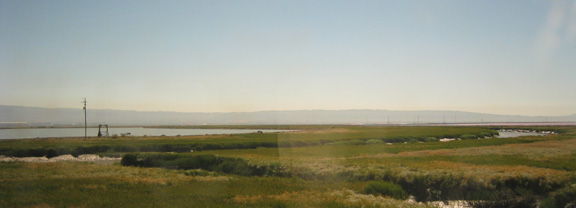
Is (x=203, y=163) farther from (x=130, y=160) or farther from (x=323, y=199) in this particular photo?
(x=323, y=199)

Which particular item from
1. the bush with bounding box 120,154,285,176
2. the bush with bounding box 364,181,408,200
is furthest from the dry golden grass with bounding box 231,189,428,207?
the bush with bounding box 120,154,285,176

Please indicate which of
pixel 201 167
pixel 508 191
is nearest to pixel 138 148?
pixel 201 167

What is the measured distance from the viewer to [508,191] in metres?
22.3

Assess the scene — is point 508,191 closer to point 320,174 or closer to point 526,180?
point 526,180

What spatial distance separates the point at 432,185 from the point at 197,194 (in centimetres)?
1479

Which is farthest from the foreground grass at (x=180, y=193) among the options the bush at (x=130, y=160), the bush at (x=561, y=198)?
the bush at (x=130, y=160)

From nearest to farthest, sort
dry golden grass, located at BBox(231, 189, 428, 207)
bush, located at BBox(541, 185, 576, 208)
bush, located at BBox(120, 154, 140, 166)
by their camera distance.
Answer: dry golden grass, located at BBox(231, 189, 428, 207) → bush, located at BBox(541, 185, 576, 208) → bush, located at BBox(120, 154, 140, 166)

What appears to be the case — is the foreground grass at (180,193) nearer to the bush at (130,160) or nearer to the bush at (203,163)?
the bush at (203,163)

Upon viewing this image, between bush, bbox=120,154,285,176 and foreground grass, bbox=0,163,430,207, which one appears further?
bush, bbox=120,154,285,176

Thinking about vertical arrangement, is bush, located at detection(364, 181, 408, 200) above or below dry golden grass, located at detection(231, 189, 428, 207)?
below

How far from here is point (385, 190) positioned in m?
23.3

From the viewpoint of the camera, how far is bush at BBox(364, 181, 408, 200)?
22.9m

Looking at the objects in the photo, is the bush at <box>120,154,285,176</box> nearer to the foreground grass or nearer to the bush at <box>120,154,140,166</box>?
the bush at <box>120,154,140,166</box>

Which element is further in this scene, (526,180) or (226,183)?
(226,183)
